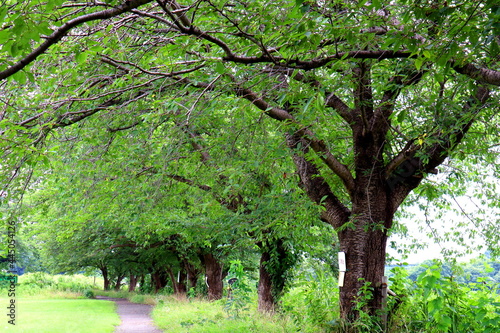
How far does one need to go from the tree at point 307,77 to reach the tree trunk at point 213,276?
11.2 m

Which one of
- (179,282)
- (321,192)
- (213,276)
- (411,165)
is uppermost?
(411,165)

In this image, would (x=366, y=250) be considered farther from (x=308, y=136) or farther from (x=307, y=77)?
(x=307, y=77)

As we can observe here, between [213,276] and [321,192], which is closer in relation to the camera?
[321,192]

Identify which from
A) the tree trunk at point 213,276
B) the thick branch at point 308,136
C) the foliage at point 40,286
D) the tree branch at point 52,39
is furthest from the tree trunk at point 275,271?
the foliage at point 40,286

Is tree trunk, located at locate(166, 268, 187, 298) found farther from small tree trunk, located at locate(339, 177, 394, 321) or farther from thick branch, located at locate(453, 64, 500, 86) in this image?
thick branch, located at locate(453, 64, 500, 86)

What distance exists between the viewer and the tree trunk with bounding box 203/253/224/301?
1940cm

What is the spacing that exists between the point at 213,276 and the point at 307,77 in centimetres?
1620

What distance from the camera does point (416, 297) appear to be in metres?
7.45

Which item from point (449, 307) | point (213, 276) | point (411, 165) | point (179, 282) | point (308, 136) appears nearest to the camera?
point (308, 136)

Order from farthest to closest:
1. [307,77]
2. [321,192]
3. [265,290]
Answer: [265,290], [321,192], [307,77]

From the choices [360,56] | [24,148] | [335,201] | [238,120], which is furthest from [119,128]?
[360,56]

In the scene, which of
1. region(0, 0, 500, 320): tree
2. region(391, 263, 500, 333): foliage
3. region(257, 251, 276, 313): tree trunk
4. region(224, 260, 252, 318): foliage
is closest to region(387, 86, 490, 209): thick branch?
region(0, 0, 500, 320): tree

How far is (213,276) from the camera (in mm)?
19844

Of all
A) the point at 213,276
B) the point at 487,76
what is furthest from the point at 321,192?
the point at 213,276
